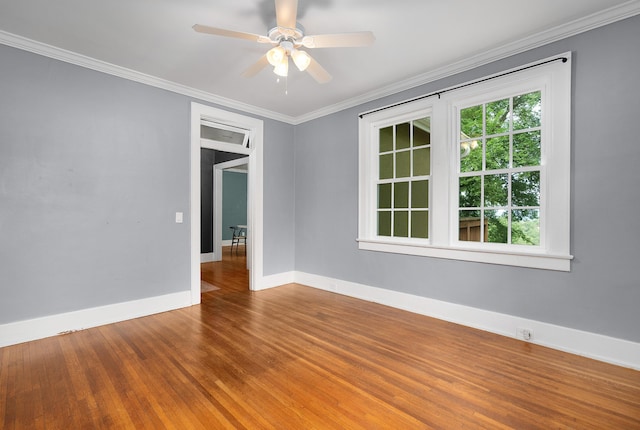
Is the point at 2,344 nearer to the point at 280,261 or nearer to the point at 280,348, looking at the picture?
the point at 280,348

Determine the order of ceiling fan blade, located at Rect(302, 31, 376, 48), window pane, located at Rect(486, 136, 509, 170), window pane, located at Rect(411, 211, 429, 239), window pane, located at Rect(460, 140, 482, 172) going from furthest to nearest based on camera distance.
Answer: window pane, located at Rect(411, 211, 429, 239)
window pane, located at Rect(460, 140, 482, 172)
window pane, located at Rect(486, 136, 509, 170)
ceiling fan blade, located at Rect(302, 31, 376, 48)

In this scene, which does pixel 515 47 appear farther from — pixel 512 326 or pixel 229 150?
pixel 229 150

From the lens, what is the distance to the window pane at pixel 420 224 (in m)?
3.76

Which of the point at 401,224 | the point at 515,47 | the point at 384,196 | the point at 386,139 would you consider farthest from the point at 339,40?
the point at 401,224

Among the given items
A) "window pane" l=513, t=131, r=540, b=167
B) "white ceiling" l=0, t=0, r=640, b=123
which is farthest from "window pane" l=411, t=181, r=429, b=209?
"white ceiling" l=0, t=0, r=640, b=123

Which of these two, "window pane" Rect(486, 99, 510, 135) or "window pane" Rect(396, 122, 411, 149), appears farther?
"window pane" Rect(396, 122, 411, 149)

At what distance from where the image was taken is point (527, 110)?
9.70ft

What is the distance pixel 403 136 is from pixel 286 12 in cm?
238

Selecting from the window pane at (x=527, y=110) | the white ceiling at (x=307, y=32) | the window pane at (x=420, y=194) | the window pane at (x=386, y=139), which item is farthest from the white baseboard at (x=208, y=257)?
the window pane at (x=527, y=110)

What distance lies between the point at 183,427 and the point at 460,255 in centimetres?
291

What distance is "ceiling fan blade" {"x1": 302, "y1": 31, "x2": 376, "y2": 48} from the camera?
7.27 feet

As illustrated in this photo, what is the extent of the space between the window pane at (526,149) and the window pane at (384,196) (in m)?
1.53

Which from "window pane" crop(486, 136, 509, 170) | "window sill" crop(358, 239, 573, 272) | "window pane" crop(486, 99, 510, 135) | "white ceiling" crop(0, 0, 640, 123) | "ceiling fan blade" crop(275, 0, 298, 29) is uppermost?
"white ceiling" crop(0, 0, 640, 123)

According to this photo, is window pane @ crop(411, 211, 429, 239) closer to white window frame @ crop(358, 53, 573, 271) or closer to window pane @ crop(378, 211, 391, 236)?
white window frame @ crop(358, 53, 573, 271)
